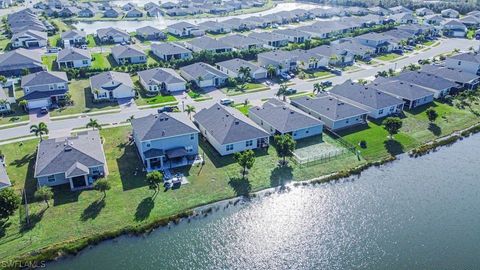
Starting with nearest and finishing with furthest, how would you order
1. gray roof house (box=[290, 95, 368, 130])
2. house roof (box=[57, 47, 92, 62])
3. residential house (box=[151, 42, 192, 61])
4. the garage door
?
gray roof house (box=[290, 95, 368, 130])
the garage door
house roof (box=[57, 47, 92, 62])
residential house (box=[151, 42, 192, 61])

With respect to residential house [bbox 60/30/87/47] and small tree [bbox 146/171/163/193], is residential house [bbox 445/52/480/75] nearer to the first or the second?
small tree [bbox 146/171/163/193]

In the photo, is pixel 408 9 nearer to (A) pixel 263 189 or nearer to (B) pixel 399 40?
(B) pixel 399 40

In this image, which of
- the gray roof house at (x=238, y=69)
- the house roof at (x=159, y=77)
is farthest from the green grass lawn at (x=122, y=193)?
the gray roof house at (x=238, y=69)

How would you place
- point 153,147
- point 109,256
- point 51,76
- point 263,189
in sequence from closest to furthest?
point 109,256
point 263,189
point 153,147
point 51,76

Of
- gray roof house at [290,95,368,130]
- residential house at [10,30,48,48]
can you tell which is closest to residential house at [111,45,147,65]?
residential house at [10,30,48,48]

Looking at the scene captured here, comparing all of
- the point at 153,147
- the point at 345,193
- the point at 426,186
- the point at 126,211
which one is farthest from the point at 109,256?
the point at 426,186
